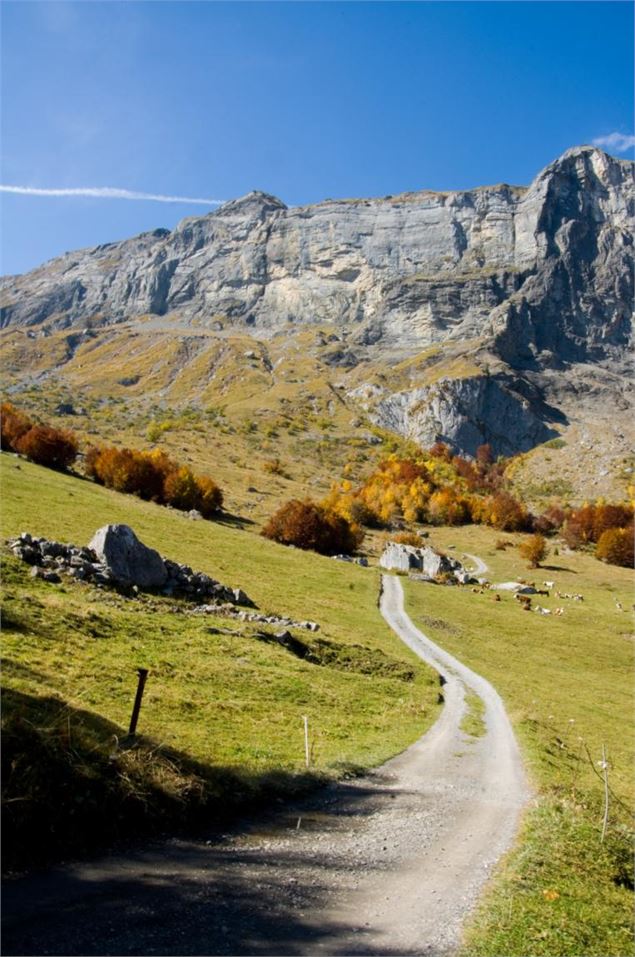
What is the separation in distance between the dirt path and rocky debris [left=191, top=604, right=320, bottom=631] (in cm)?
2111

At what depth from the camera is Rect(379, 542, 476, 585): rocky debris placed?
82062 millimetres

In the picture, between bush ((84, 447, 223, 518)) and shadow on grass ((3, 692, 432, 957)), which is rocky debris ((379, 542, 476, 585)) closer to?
bush ((84, 447, 223, 518))

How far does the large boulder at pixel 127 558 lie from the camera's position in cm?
3509

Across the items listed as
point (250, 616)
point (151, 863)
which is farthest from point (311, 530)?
point (151, 863)

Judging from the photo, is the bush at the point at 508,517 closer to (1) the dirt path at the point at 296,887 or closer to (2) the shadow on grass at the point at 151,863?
(1) the dirt path at the point at 296,887

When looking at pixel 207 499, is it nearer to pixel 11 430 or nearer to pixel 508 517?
pixel 11 430

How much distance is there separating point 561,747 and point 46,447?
77217mm

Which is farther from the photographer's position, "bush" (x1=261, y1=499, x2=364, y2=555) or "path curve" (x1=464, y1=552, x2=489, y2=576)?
"path curve" (x1=464, y1=552, x2=489, y2=576)

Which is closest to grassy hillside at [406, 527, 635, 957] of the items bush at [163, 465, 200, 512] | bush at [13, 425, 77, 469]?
bush at [163, 465, 200, 512]

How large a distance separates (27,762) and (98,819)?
174cm

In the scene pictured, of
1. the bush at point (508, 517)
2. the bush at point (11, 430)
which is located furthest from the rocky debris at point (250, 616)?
the bush at point (508, 517)

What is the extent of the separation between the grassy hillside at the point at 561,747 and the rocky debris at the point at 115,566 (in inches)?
834

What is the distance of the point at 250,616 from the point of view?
3816cm

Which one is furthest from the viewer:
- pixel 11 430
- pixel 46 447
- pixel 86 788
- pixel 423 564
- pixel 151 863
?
pixel 423 564
